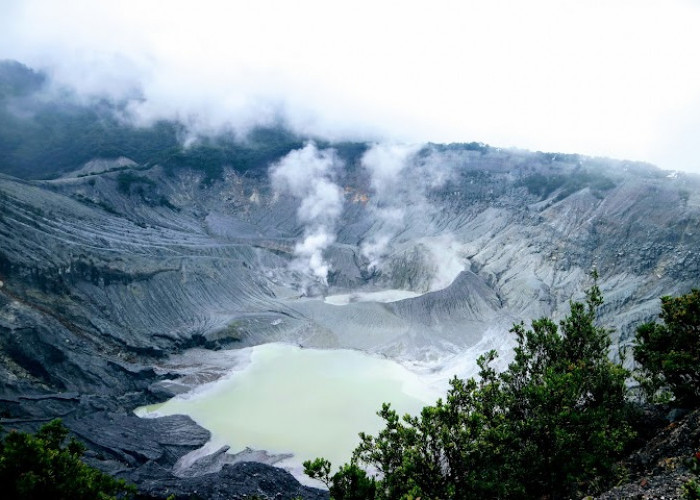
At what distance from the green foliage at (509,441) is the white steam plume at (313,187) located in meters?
74.6

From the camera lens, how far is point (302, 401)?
128ft

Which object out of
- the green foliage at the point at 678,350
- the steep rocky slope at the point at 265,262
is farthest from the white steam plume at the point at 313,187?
the green foliage at the point at 678,350

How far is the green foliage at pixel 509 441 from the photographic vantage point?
34.9ft

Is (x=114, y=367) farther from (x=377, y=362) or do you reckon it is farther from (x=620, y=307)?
(x=620, y=307)

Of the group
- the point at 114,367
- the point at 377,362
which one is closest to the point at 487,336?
the point at 377,362

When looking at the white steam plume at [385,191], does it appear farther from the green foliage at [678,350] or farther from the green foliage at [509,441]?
the green foliage at [509,441]

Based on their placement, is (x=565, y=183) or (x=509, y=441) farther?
(x=565, y=183)

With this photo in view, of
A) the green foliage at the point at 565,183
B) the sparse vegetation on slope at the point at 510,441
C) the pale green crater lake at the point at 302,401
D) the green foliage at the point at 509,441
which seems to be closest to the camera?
the sparse vegetation on slope at the point at 510,441

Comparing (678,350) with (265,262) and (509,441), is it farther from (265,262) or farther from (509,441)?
(265,262)

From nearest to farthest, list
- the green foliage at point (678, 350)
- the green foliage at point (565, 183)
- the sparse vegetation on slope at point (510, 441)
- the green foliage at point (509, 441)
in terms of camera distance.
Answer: the sparse vegetation on slope at point (510, 441) < the green foliage at point (509, 441) < the green foliage at point (678, 350) < the green foliage at point (565, 183)

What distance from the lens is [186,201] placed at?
94562 mm

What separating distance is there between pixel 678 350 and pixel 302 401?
2837 centimetres

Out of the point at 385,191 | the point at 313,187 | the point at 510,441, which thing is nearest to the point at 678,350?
the point at 510,441

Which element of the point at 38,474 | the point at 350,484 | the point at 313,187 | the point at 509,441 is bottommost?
the point at 350,484
